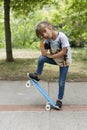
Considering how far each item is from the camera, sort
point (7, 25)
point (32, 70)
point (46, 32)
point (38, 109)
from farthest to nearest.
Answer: point (7, 25) → point (32, 70) → point (38, 109) → point (46, 32)

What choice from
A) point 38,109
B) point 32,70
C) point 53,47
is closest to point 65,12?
point 32,70

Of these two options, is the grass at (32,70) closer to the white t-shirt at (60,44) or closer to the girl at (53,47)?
the girl at (53,47)

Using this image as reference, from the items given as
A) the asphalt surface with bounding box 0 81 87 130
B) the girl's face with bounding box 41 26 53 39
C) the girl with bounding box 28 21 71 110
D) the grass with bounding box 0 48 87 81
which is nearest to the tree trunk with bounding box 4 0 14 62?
the grass with bounding box 0 48 87 81

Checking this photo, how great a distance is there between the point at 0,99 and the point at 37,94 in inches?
28.6

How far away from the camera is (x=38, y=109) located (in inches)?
242

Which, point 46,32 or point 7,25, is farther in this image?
point 7,25

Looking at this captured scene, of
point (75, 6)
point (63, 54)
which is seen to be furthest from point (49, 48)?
point (75, 6)

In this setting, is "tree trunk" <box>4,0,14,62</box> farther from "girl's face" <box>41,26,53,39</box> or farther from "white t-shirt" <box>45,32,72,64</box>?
"girl's face" <box>41,26,53,39</box>

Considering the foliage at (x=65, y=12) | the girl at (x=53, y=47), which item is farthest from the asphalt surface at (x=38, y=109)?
the foliage at (x=65, y=12)

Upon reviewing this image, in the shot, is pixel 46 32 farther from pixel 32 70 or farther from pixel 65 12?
pixel 65 12

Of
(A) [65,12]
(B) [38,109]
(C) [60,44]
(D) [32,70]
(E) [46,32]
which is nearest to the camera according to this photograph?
(E) [46,32]

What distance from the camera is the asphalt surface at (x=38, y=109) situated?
536cm

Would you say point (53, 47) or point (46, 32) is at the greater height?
point (46, 32)

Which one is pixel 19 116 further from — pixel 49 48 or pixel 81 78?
pixel 81 78
